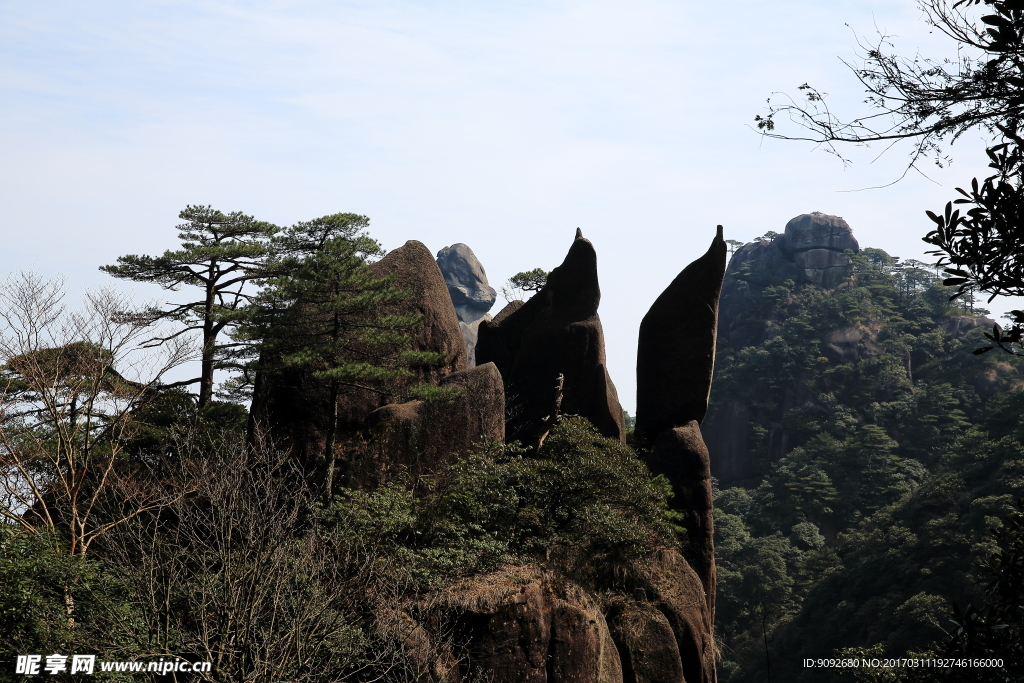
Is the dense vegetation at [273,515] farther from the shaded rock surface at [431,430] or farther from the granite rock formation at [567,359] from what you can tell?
the granite rock formation at [567,359]

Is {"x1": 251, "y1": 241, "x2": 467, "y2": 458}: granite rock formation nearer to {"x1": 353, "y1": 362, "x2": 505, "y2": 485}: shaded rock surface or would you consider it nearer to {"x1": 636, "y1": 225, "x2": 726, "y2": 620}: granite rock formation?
{"x1": 353, "y1": 362, "x2": 505, "y2": 485}: shaded rock surface

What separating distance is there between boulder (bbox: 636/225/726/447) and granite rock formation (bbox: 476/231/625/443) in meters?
1.01

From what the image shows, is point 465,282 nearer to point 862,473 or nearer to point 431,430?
point 862,473

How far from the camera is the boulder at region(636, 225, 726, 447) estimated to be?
2019 cm

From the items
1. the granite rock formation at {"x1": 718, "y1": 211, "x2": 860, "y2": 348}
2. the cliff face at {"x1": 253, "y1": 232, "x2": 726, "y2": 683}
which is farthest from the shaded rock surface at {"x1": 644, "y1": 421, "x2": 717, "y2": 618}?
the granite rock formation at {"x1": 718, "y1": 211, "x2": 860, "y2": 348}

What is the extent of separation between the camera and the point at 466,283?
247 ft

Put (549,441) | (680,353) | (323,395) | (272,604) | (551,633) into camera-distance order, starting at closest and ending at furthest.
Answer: (272,604) < (551,633) < (549,441) < (323,395) < (680,353)

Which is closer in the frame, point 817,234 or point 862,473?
point 862,473

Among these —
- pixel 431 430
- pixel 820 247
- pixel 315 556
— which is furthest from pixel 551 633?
pixel 820 247

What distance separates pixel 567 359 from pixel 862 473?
27.0 m

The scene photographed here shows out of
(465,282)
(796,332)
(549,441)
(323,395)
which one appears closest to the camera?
(549,441)

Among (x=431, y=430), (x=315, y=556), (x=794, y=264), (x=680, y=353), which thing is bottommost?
(x=315, y=556)

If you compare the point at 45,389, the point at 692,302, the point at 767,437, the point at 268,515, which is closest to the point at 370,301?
the point at 268,515

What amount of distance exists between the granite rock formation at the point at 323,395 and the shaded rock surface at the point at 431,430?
1.80 feet
